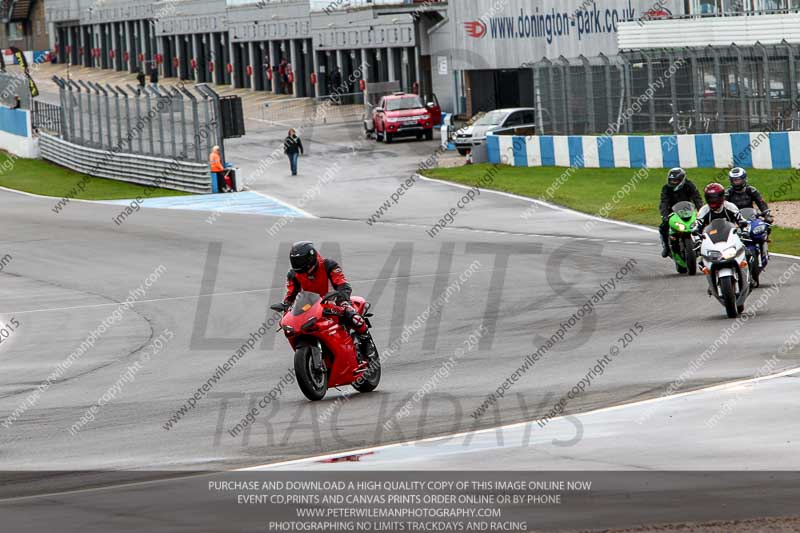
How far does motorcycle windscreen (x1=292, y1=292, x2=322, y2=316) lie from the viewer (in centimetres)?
1215

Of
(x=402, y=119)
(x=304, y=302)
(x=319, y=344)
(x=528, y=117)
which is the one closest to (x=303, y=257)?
(x=304, y=302)

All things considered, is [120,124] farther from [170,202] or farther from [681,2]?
[681,2]

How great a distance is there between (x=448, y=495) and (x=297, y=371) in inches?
167

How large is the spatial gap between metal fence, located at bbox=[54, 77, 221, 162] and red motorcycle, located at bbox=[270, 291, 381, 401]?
29.2 m

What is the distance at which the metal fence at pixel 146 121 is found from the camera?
41469 mm

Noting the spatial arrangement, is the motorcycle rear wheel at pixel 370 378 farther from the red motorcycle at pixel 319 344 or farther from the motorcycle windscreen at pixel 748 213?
the motorcycle windscreen at pixel 748 213

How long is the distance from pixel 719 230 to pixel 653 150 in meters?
21.1

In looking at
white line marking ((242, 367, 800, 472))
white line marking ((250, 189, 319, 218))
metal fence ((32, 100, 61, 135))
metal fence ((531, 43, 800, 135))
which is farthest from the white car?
white line marking ((242, 367, 800, 472))

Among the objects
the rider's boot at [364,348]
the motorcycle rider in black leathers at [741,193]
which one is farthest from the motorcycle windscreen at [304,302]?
the motorcycle rider in black leathers at [741,193]

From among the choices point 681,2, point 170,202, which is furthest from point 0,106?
point 681,2

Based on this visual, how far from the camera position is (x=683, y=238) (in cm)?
1952

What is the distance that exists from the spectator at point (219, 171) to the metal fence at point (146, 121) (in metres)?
0.62

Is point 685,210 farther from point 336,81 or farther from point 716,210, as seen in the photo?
point 336,81

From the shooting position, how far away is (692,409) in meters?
10.4
